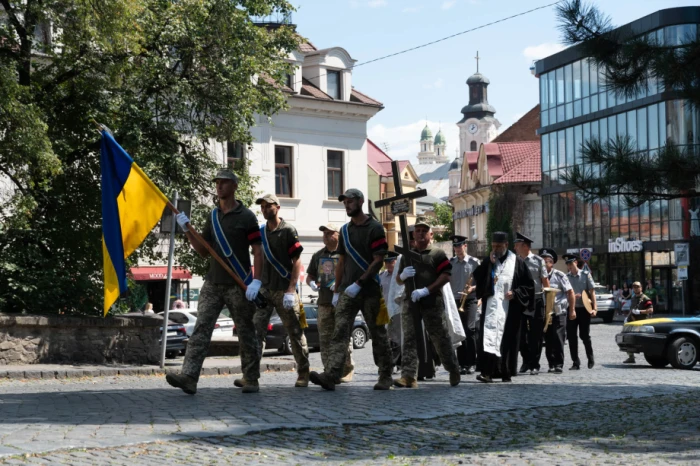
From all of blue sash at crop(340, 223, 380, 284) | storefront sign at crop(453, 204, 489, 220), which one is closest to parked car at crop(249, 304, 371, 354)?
blue sash at crop(340, 223, 380, 284)

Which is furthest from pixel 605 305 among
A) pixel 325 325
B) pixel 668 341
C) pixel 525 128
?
pixel 525 128

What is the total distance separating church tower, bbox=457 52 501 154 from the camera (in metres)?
190

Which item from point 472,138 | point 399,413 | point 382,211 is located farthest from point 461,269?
point 472,138

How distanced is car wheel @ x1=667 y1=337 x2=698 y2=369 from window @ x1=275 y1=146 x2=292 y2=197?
96.8 feet

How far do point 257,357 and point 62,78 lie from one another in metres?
10.9

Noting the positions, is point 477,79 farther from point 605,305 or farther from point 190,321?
point 190,321

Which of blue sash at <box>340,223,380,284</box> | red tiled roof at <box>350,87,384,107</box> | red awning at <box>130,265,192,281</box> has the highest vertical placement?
red tiled roof at <box>350,87,384,107</box>

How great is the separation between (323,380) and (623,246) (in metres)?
45.5

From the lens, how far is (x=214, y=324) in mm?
10836

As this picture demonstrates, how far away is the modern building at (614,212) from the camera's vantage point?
4934 cm

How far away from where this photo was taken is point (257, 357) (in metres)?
11.1

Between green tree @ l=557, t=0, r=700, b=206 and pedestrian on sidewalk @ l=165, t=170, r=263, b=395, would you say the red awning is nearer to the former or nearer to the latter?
green tree @ l=557, t=0, r=700, b=206

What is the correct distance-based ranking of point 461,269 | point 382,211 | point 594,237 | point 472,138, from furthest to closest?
point 472,138
point 382,211
point 594,237
point 461,269

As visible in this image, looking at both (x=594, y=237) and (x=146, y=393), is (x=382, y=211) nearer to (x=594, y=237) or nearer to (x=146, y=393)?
(x=594, y=237)
